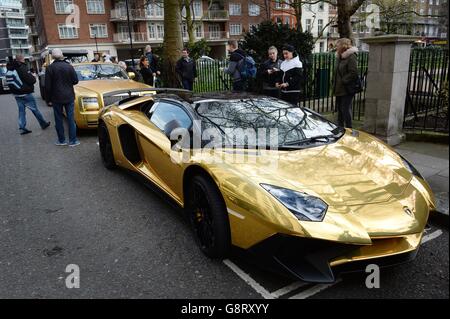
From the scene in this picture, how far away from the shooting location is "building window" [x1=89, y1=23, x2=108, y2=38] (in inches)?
1861

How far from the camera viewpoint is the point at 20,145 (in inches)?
301

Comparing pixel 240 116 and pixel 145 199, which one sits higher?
pixel 240 116

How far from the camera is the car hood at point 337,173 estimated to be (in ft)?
8.84

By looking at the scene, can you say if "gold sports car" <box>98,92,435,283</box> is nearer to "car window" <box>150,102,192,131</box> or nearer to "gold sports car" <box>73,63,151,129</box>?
"car window" <box>150,102,192,131</box>

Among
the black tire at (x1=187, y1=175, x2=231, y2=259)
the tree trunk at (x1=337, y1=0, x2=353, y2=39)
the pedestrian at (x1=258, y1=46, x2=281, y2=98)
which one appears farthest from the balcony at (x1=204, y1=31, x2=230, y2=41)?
the black tire at (x1=187, y1=175, x2=231, y2=259)

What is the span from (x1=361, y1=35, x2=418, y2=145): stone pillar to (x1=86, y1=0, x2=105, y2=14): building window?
48.0 m

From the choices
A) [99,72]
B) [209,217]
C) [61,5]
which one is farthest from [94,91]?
[61,5]

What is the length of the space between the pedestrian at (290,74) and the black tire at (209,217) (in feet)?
Result: 14.5

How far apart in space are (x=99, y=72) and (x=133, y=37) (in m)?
42.9

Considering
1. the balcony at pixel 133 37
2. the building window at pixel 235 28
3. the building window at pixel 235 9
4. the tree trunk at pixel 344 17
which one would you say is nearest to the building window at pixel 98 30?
the balcony at pixel 133 37
